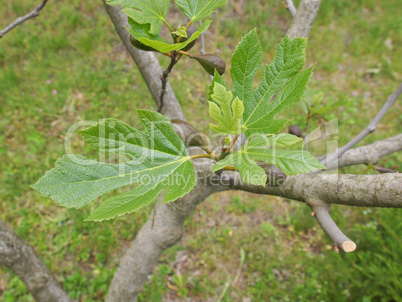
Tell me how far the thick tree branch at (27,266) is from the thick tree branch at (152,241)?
48 cm

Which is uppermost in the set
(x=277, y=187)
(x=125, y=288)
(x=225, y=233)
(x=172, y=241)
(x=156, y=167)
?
(x=156, y=167)

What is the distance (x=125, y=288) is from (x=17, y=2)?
16.9 ft

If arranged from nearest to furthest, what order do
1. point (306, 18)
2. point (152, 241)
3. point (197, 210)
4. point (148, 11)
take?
1. point (148, 11)
2. point (306, 18)
3. point (152, 241)
4. point (197, 210)

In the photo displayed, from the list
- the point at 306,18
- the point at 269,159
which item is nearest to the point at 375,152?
the point at 306,18

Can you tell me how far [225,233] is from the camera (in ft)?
12.8

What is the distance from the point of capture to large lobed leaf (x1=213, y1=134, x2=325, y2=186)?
77 centimetres

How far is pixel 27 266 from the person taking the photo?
206cm

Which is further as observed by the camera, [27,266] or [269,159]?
[27,266]

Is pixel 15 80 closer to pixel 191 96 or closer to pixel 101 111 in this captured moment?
pixel 101 111

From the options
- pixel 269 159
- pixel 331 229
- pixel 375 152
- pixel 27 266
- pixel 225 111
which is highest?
pixel 225 111

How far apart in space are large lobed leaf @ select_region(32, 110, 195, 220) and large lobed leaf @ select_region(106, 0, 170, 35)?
11.9 inches

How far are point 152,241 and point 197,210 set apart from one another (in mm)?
2103

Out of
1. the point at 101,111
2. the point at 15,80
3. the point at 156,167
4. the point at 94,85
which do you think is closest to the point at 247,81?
the point at 156,167

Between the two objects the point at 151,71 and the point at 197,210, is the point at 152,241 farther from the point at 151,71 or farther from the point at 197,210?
the point at 197,210
